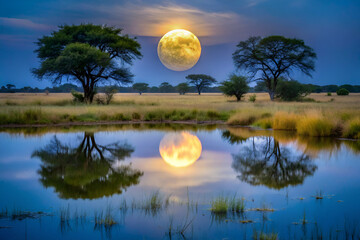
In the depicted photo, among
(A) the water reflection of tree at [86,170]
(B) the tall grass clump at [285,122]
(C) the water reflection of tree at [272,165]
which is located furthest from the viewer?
(B) the tall grass clump at [285,122]

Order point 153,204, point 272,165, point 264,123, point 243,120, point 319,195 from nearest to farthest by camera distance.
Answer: point 153,204 < point 319,195 < point 272,165 < point 264,123 < point 243,120

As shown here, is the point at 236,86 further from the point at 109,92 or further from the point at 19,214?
the point at 19,214

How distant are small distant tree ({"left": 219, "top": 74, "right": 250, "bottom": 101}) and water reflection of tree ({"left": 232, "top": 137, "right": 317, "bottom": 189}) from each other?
34.3m

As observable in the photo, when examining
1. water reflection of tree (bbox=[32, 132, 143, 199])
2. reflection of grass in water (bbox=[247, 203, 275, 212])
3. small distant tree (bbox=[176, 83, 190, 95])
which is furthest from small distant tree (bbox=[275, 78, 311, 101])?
small distant tree (bbox=[176, 83, 190, 95])

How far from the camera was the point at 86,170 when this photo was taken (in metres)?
8.68

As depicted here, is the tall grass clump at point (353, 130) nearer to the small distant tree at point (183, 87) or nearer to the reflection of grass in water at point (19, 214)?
the reflection of grass in water at point (19, 214)

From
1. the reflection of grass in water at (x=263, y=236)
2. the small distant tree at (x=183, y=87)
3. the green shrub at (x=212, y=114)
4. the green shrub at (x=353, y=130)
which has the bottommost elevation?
the reflection of grass in water at (x=263, y=236)

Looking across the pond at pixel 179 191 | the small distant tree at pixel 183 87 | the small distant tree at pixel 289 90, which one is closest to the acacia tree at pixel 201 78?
the small distant tree at pixel 183 87

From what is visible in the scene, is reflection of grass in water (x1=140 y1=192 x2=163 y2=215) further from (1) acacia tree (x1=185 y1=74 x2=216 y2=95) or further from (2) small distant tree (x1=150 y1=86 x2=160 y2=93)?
(2) small distant tree (x1=150 y1=86 x2=160 y2=93)

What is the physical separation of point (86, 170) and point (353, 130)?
1088cm

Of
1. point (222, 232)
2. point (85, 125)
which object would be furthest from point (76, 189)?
point (85, 125)

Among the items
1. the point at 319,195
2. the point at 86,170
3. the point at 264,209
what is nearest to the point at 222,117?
the point at 86,170

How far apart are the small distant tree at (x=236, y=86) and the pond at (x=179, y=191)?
34.0 m

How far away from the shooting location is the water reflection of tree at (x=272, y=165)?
771 cm
